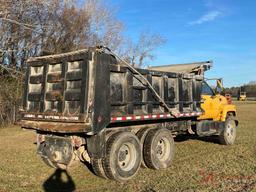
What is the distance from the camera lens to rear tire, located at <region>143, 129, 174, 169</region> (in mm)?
8562

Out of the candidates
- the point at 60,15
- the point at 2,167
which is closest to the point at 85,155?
the point at 2,167

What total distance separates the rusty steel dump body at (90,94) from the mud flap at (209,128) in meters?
1.74

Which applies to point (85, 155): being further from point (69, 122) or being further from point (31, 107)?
point (31, 107)

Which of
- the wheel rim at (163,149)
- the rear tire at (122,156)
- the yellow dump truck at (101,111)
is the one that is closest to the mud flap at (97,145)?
the yellow dump truck at (101,111)

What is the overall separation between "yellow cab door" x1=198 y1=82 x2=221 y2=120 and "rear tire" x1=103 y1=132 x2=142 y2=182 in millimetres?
3927

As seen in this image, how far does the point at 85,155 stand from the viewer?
7.77m

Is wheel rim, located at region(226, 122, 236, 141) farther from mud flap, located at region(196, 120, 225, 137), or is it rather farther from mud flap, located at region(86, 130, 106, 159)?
mud flap, located at region(86, 130, 106, 159)

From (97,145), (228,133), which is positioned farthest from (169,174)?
(228,133)

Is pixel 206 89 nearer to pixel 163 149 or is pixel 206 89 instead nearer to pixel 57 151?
pixel 163 149

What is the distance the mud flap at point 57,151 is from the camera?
7573 mm

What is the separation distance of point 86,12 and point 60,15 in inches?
135

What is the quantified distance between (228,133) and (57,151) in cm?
683

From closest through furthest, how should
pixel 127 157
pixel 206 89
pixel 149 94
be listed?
pixel 127 157, pixel 149 94, pixel 206 89

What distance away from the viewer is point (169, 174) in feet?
26.7
